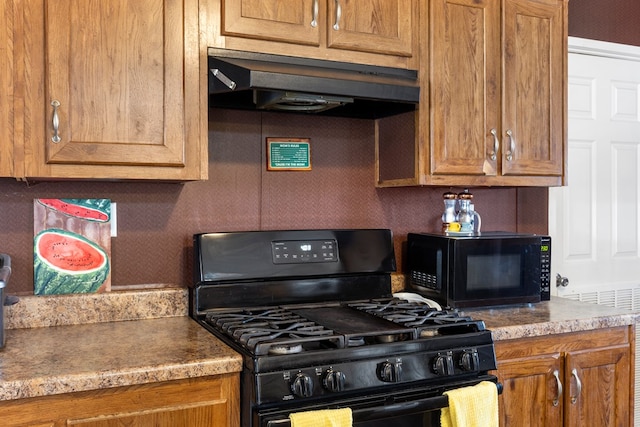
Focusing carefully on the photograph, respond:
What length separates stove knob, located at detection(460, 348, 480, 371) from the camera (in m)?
1.83

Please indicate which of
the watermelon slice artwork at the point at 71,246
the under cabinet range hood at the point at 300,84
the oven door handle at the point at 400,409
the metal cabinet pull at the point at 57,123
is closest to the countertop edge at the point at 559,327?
the oven door handle at the point at 400,409

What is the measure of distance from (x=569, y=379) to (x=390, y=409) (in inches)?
32.5

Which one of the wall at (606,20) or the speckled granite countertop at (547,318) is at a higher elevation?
the wall at (606,20)

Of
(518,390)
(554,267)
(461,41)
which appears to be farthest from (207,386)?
(554,267)

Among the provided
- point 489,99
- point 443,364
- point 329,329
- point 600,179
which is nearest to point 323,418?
point 329,329

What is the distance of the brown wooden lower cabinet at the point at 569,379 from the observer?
206 cm

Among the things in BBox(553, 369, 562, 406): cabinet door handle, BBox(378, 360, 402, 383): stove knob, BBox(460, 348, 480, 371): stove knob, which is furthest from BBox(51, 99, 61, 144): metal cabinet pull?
BBox(553, 369, 562, 406): cabinet door handle

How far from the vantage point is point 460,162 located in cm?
233

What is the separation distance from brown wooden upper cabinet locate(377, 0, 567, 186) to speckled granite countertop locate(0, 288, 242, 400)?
102cm

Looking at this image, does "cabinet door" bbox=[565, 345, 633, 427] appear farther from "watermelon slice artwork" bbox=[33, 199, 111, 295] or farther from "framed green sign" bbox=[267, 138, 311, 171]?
"watermelon slice artwork" bbox=[33, 199, 111, 295]

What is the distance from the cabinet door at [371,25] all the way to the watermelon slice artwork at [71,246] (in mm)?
986

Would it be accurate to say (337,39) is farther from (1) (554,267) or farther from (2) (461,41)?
(1) (554,267)

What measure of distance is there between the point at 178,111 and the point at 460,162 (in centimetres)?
107

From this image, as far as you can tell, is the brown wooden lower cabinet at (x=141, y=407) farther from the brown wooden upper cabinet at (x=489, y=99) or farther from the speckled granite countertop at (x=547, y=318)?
the brown wooden upper cabinet at (x=489, y=99)
